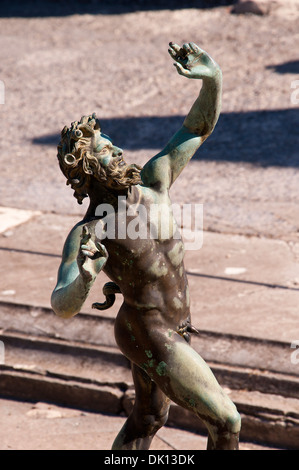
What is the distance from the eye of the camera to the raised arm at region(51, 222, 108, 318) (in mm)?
2584

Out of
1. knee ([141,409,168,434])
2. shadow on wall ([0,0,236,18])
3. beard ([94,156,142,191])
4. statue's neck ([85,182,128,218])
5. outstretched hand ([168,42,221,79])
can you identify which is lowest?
knee ([141,409,168,434])

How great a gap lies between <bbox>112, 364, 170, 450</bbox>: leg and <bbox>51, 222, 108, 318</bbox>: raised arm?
0.58m

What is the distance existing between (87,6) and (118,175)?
403 inches

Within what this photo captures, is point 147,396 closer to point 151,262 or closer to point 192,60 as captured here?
point 151,262

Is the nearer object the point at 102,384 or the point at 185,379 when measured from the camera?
the point at 185,379

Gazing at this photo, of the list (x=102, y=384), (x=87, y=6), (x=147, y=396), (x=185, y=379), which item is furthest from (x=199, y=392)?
(x=87, y=6)

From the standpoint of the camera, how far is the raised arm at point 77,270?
2.58m

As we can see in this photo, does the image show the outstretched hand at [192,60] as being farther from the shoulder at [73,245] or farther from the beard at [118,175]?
the shoulder at [73,245]

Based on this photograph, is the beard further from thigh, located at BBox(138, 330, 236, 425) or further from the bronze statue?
thigh, located at BBox(138, 330, 236, 425)

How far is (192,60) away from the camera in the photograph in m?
2.99

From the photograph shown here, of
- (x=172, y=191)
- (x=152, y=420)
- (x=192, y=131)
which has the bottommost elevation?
(x=152, y=420)

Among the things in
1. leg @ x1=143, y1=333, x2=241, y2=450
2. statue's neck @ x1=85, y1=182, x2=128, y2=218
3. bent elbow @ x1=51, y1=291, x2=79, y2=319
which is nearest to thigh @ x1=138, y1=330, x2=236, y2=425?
leg @ x1=143, y1=333, x2=241, y2=450

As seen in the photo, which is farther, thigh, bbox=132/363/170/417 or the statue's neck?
thigh, bbox=132/363/170/417

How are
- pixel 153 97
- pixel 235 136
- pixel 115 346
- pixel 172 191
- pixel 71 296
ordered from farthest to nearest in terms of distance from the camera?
1. pixel 153 97
2. pixel 235 136
3. pixel 172 191
4. pixel 115 346
5. pixel 71 296
